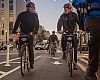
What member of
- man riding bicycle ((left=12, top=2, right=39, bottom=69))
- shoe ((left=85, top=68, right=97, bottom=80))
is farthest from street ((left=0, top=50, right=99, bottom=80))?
shoe ((left=85, top=68, right=97, bottom=80))

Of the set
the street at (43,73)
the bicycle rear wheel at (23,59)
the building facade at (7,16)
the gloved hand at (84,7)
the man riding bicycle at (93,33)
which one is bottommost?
the street at (43,73)

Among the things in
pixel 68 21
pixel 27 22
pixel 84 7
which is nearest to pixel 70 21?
pixel 68 21

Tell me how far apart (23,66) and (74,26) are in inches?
79.8

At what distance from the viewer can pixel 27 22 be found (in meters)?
10.6

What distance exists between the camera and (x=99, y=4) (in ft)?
14.3

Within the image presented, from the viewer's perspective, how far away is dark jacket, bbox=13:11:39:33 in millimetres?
10531

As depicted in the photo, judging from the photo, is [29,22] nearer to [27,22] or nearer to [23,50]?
[27,22]

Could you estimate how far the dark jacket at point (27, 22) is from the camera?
34.6 feet

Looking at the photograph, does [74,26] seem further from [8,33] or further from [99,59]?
[8,33]

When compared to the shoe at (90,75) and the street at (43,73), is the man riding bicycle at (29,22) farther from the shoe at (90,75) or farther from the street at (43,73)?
the shoe at (90,75)

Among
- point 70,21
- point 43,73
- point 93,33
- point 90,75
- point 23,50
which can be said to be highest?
point 70,21

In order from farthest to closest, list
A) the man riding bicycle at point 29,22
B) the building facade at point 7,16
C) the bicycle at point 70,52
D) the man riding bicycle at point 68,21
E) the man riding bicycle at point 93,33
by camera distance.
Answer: the building facade at point 7,16
the man riding bicycle at point 68,21
the man riding bicycle at point 29,22
the bicycle at point 70,52
the man riding bicycle at point 93,33

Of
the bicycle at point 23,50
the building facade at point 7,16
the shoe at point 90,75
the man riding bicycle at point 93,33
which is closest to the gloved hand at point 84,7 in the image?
the man riding bicycle at point 93,33

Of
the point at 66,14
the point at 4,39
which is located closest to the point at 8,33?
the point at 4,39
